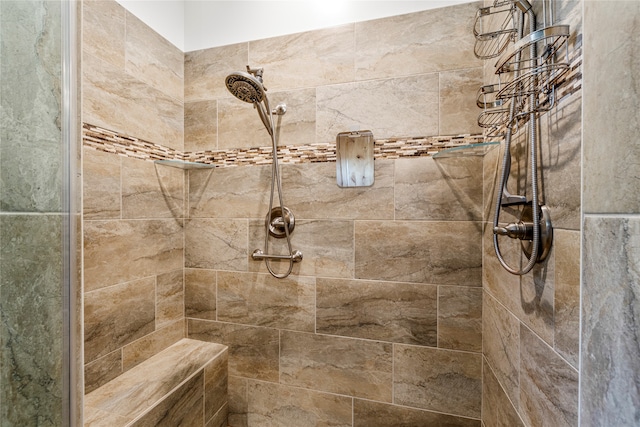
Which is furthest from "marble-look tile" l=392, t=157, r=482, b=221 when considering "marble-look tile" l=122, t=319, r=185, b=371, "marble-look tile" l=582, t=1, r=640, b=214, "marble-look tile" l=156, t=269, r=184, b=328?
"marble-look tile" l=122, t=319, r=185, b=371

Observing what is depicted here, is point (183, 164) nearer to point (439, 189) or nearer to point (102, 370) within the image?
point (102, 370)

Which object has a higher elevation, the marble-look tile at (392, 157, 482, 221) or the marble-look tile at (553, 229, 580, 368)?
the marble-look tile at (392, 157, 482, 221)

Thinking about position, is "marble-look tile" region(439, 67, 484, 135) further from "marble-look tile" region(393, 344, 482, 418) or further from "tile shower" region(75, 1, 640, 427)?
"marble-look tile" region(393, 344, 482, 418)

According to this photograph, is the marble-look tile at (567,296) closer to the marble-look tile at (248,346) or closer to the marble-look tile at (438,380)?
the marble-look tile at (438,380)

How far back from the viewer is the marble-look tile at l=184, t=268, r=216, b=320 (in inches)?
60.6

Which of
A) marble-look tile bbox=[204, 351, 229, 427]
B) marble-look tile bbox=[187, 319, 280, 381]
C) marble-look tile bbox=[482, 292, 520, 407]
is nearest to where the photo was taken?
marble-look tile bbox=[482, 292, 520, 407]

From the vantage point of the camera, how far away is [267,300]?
4.77 feet

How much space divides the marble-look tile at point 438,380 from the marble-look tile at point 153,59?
1859 mm

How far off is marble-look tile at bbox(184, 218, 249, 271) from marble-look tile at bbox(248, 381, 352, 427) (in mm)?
687

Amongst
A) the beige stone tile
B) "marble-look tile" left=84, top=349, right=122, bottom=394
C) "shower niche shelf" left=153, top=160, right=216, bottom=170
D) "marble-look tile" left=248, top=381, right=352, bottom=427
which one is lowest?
"marble-look tile" left=248, top=381, right=352, bottom=427

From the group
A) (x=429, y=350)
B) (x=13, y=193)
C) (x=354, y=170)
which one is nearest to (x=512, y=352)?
(x=429, y=350)

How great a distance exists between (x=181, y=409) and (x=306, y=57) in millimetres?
1797

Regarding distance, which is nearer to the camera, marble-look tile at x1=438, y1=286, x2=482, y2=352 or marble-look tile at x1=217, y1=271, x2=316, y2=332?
marble-look tile at x1=438, y1=286, x2=482, y2=352

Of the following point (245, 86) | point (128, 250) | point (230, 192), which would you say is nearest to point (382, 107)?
point (245, 86)
